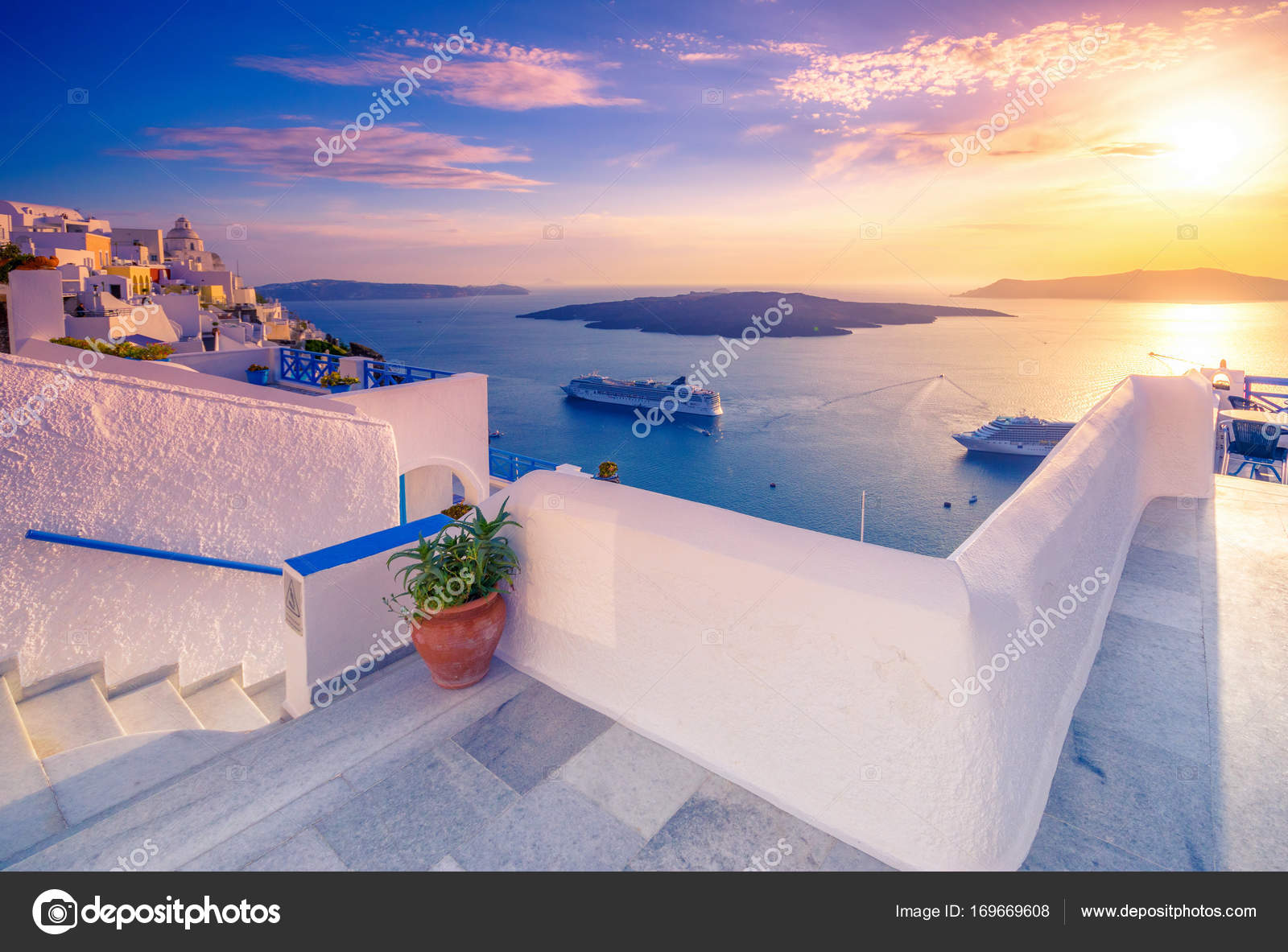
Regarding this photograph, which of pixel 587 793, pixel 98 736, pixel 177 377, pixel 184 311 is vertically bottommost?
pixel 98 736

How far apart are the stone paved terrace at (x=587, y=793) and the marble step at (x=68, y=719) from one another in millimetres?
1852

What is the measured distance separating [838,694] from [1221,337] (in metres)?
128

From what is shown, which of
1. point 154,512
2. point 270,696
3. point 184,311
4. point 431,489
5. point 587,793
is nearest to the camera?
point 587,793

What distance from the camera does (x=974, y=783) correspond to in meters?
1.78

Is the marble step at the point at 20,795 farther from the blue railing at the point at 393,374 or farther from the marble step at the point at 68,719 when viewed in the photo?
the blue railing at the point at 393,374

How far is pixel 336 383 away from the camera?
9.44 m

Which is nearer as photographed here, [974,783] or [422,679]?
[974,783]

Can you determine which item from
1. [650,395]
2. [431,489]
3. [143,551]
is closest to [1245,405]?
[431,489]

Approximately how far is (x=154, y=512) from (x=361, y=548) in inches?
105

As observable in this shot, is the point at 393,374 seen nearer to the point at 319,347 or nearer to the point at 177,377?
the point at 177,377
